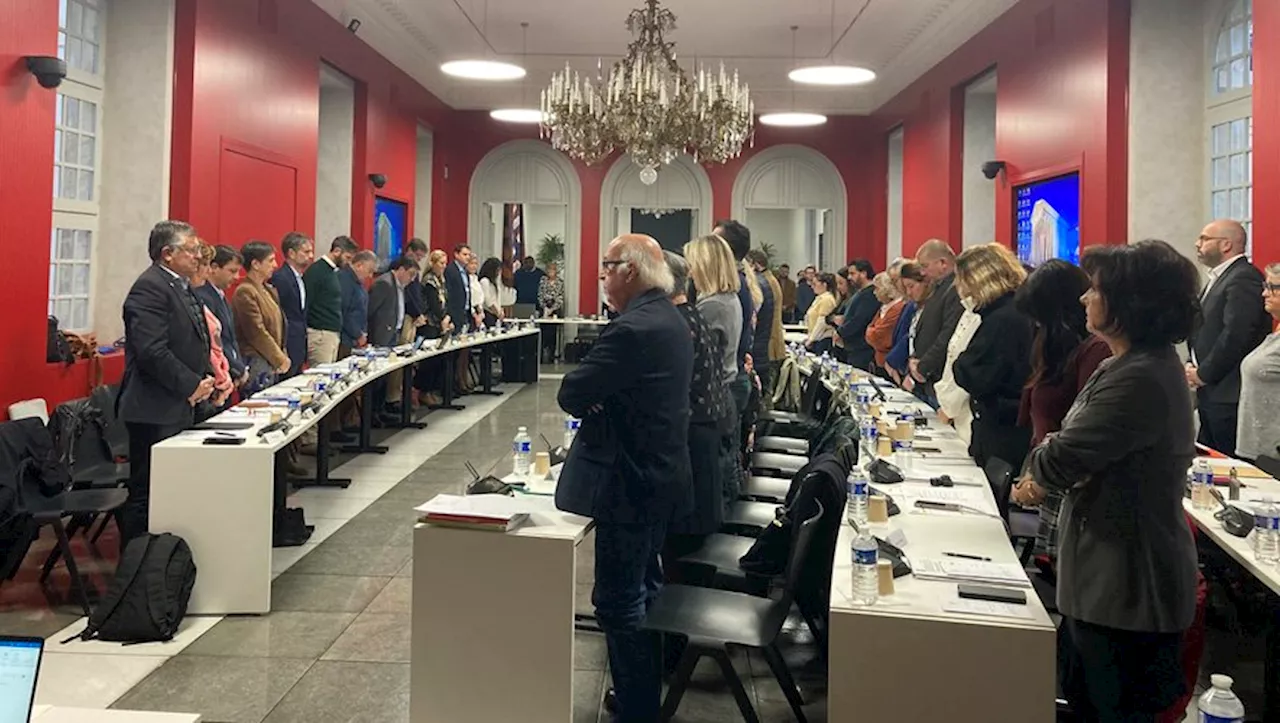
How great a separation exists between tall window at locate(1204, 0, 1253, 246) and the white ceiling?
2.57 m

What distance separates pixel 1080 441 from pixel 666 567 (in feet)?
6.13

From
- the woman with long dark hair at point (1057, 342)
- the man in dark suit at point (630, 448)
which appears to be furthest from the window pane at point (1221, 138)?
the man in dark suit at point (630, 448)

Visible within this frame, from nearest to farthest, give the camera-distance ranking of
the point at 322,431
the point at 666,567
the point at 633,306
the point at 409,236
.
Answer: the point at 633,306, the point at 666,567, the point at 322,431, the point at 409,236

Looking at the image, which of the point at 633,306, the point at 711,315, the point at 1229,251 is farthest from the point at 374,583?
the point at 1229,251

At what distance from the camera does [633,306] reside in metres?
2.86

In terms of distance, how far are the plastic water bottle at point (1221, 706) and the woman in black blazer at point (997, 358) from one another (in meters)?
2.28

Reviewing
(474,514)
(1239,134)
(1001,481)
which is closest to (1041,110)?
(1239,134)

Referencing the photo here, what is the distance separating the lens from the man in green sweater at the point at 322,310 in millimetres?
7605

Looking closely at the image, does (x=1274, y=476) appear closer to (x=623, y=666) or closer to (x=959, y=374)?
(x=959, y=374)

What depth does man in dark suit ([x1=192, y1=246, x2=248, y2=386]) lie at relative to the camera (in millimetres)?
5391

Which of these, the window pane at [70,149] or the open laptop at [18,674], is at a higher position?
the window pane at [70,149]

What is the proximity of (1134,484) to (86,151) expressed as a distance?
6.89m

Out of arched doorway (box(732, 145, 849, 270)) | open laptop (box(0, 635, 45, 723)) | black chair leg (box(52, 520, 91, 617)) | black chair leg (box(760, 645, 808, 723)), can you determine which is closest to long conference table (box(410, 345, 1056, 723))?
black chair leg (box(760, 645, 808, 723))

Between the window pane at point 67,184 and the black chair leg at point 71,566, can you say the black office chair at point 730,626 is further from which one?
the window pane at point 67,184
